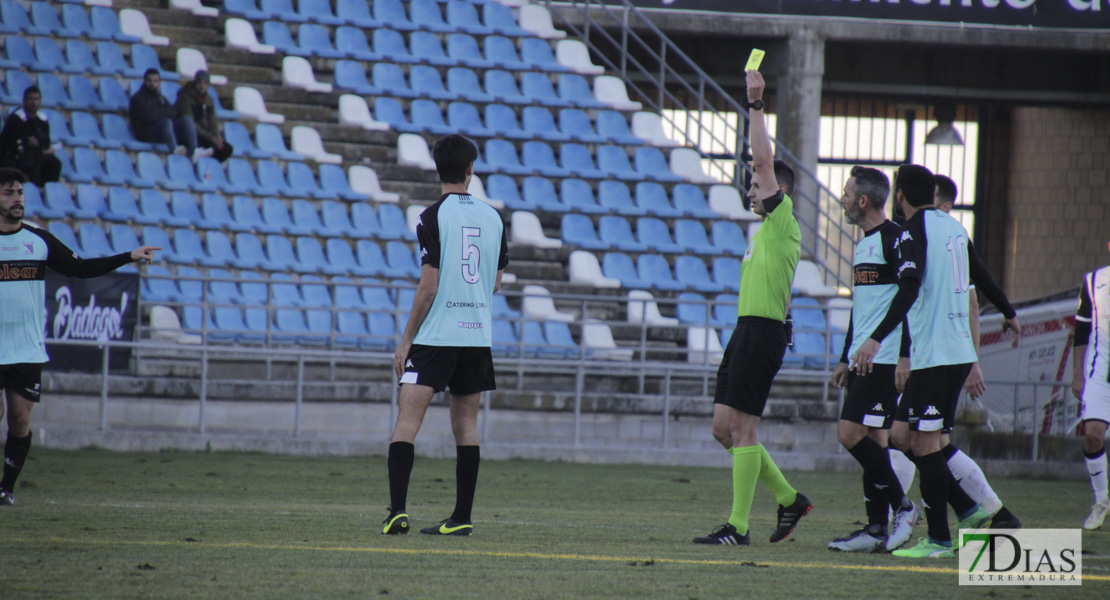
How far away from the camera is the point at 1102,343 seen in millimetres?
8109

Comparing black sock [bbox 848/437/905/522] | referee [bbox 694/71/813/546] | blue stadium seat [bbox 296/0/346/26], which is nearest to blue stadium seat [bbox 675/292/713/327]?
blue stadium seat [bbox 296/0/346/26]

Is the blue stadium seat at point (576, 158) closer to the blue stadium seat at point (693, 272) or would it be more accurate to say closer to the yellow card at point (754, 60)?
the blue stadium seat at point (693, 272)

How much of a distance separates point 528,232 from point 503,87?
294 centimetres

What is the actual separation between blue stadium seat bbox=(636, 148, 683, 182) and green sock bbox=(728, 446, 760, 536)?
→ 1054 cm

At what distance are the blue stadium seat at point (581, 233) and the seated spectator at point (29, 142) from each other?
5.89 metres

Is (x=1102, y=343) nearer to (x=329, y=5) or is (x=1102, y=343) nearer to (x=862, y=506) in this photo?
(x=862, y=506)

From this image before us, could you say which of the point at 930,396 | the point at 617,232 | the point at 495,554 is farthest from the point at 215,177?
the point at 930,396

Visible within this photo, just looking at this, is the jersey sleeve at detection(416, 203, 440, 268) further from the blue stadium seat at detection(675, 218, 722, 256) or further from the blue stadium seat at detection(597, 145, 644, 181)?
the blue stadium seat at detection(597, 145, 644, 181)

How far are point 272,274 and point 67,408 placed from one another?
312 cm

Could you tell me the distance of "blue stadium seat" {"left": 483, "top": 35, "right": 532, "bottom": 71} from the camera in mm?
17297

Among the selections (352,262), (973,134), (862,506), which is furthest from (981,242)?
(862,506)

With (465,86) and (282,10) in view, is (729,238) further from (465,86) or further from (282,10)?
(282,10)

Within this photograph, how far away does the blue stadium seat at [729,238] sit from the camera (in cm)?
1556

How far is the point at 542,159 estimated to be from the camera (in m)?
16.3
